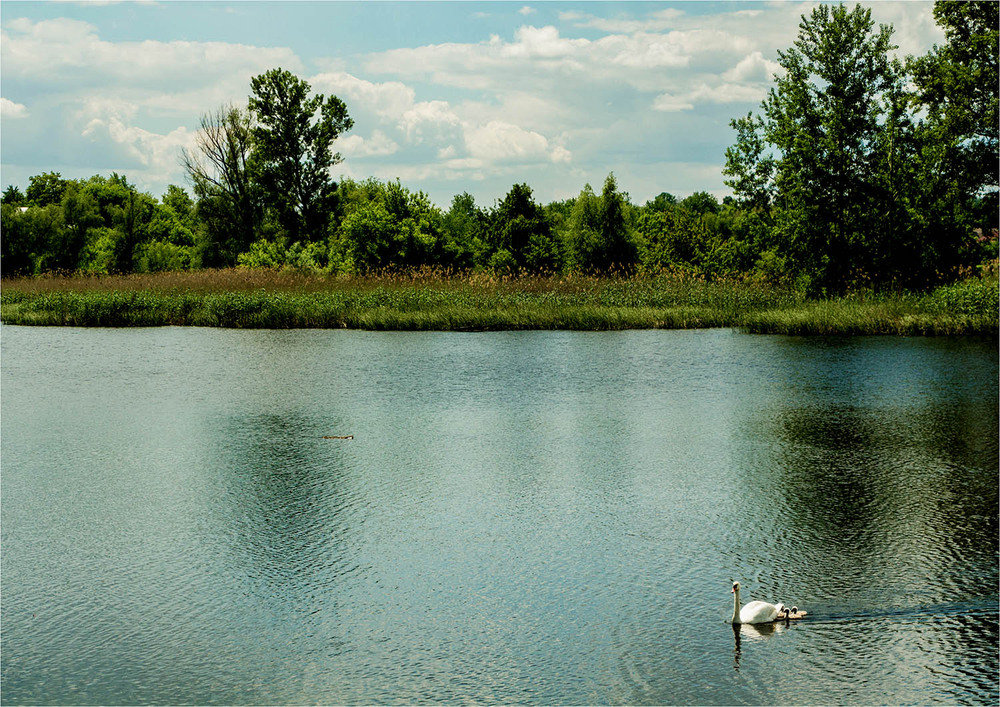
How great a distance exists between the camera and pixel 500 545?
8.24 m

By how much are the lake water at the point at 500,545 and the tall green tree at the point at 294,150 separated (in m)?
41.7

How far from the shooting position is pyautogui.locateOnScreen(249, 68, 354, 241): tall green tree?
5622 cm

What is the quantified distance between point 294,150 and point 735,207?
92.9 ft

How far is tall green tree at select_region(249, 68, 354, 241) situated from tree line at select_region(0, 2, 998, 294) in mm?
87

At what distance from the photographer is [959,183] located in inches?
1355

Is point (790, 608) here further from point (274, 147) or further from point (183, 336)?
point (274, 147)

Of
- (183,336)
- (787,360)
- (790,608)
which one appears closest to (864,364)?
(787,360)

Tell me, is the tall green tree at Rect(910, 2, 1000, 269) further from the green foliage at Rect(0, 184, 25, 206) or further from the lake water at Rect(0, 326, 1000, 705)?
the green foliage at Rect(0, 184, 25, 206)

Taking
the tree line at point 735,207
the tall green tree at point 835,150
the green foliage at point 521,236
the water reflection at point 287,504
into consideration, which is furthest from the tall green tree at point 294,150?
the water reflection at point 287,504

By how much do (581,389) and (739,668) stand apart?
38.2 feet

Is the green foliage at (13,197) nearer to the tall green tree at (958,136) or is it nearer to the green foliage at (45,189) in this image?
the green foliage at (45,189)

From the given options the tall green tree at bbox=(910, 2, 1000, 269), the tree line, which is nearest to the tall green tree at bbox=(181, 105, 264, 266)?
the tree line

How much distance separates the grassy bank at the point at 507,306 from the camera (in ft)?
92.2

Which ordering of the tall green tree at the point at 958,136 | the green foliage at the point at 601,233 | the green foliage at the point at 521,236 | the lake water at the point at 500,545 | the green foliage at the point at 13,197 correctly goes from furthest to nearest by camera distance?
the green foliage at the point at 13,197
the green foliage at the point at 521,236
the green foliage at the point at 601,233
the tall green tree at the point at 958,136
the lake water at the point at 500,545
